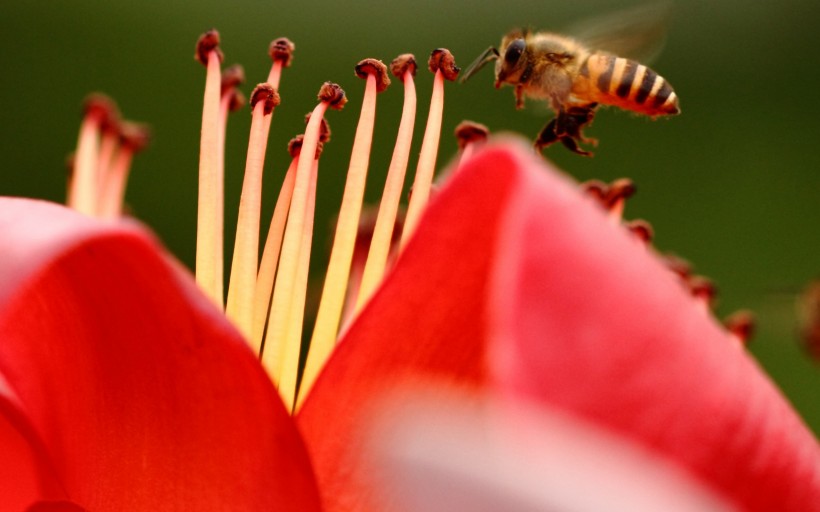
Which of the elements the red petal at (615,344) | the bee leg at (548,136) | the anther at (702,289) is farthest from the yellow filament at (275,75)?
the red petal at (615,344)

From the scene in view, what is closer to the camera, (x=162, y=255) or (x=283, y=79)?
(x=162, y=255)

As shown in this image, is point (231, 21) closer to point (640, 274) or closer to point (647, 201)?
point (647, 201)

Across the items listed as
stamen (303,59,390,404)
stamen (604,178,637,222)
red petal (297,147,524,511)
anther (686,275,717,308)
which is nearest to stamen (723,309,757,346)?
anther (686,275,717,308)

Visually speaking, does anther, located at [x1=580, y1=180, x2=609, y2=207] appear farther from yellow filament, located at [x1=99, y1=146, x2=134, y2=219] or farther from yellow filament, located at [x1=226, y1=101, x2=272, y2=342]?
yellow filament, located at [x1=99, y1=146, x2=134, y2=219]

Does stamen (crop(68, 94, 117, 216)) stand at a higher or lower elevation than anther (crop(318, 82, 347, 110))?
lower

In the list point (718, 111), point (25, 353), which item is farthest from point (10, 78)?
point (25, 353)
